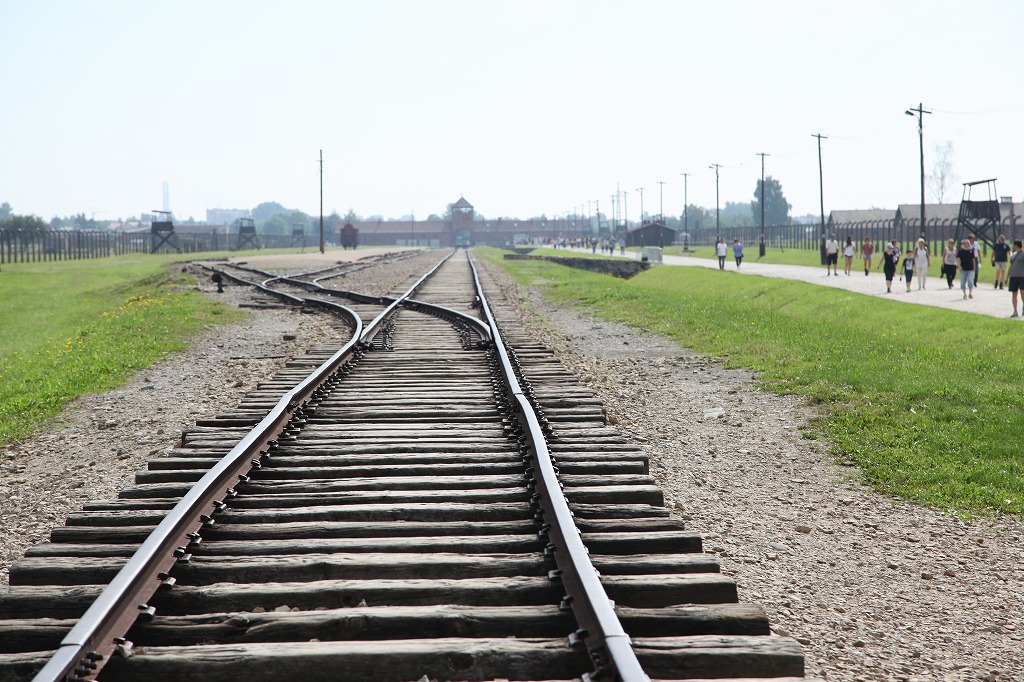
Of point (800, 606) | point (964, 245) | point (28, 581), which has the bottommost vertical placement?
point (800, 606)

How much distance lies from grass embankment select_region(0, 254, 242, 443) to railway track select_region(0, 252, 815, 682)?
4695mm

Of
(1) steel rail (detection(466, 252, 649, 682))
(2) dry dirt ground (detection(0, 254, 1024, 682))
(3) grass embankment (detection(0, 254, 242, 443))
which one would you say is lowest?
(2) dry dirt ground (detection(0, 254, 1024, 682))

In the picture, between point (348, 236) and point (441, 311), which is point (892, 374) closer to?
point (441, 311)

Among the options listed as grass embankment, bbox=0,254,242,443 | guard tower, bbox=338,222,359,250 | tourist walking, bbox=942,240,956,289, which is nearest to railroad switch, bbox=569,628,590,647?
grass embankment, bbox=0,254,242,443

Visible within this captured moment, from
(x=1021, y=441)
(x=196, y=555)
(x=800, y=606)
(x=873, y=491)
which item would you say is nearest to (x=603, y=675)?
(x=800, y=606)

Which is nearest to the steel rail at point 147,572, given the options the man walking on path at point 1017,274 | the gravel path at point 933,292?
the man walking on path at point 1017,274

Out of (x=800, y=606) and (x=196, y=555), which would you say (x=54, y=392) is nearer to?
(x=196, y=555)

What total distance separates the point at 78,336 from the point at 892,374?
14.4 meters

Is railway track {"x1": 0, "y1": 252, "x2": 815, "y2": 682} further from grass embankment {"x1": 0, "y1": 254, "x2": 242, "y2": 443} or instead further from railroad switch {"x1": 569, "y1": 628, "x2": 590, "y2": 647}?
grass embankment {"x1": 0, "y1": 254, "x2": 242, "y2": 443}

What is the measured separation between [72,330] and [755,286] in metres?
19.3

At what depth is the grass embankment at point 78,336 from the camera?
11.4m

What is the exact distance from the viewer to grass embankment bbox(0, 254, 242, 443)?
37.6 ft

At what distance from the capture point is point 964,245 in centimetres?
2377

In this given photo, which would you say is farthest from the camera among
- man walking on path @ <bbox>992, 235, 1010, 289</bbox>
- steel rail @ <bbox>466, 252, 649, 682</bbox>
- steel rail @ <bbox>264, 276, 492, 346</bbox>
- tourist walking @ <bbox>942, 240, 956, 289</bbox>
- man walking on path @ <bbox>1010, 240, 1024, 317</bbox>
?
man walking on path @ <bbox>992, 235, 1010, 289</bbox>
